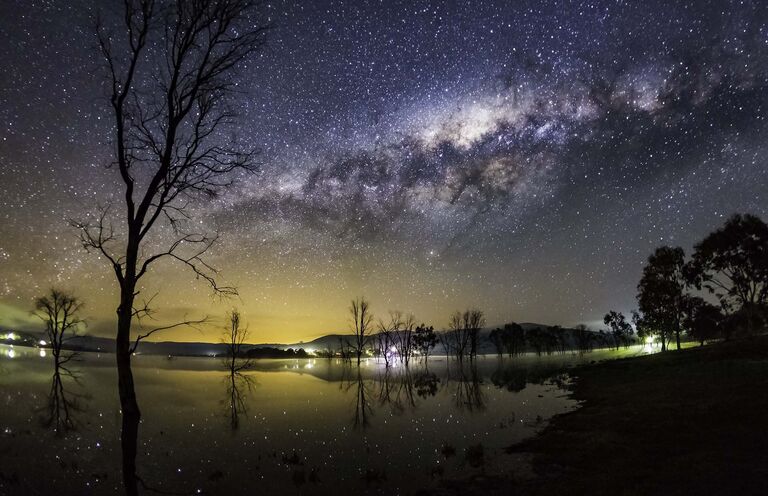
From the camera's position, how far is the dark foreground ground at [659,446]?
9055 mm

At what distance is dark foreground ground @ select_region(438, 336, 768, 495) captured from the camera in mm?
9055

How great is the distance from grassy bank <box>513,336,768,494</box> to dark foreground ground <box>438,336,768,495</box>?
2 cm

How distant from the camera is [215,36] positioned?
49.8ft

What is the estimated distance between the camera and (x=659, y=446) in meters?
12.2

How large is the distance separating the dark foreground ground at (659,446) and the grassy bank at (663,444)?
0.8 inches

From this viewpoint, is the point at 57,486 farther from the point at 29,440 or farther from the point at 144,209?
the point at 144,209

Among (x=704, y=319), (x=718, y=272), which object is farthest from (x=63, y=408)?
(x=704, y=319)

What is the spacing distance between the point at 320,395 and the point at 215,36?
84.8 ft

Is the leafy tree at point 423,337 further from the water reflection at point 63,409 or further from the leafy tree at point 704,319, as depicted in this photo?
the water reflection at point 63,409

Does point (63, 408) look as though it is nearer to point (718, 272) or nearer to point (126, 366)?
point (126, 366)

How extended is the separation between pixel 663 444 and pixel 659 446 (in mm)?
288

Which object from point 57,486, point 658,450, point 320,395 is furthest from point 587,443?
point 320,395

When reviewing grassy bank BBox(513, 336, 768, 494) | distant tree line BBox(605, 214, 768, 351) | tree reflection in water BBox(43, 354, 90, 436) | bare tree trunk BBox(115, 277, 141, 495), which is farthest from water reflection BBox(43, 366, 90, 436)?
distant tree line BBox(605, 214, 768, 351)

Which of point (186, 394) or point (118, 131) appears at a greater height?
point (118, 131)
